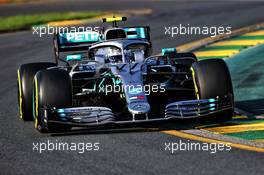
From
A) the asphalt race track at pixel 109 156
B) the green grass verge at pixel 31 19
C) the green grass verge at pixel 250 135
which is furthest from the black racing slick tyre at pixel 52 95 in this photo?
the green grass verge at pixel 31 19

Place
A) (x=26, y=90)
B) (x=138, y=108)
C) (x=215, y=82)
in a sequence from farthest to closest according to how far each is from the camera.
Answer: (x=26, y=90)
(x=215, y=82)
(x=138, y=108)

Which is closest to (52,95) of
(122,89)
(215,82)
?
(122,89)

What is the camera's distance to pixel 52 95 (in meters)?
11.4

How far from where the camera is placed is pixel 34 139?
1127 cm

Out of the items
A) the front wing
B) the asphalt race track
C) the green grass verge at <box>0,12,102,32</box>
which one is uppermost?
the green grass verge at <box>0,12,102,32</box>

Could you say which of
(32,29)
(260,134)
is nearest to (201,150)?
(260,134)

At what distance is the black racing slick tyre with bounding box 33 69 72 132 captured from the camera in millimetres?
11336

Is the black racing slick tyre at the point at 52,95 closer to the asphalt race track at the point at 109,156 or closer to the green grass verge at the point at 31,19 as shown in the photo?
the asphalt race track at the point at 109,156

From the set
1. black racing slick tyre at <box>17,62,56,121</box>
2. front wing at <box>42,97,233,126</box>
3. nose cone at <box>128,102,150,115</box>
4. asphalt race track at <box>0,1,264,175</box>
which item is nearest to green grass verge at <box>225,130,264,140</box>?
front wing at <box>42,97,233,126</box>

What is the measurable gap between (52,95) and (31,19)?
20.8 m

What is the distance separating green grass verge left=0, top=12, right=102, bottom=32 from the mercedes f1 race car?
1609 cm

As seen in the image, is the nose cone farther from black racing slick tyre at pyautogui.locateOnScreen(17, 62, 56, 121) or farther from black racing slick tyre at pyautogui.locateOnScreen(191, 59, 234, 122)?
black racing slick tyre at pyautogui.locateOnScreen(17, 62, 56, 121)

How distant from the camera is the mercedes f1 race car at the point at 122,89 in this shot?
11250 millimetres

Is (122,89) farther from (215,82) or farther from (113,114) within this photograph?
(215,82)
